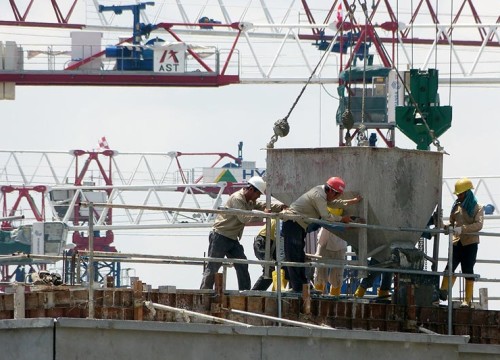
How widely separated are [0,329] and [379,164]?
257 inches

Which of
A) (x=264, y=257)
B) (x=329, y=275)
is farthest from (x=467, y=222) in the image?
(x=329, y=275)

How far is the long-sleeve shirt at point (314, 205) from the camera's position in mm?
21453

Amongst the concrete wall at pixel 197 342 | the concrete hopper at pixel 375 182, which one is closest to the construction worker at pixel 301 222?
the concrete hopper at pixel 375 182

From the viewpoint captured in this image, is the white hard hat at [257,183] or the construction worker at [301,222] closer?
the construction worker at [301,222]

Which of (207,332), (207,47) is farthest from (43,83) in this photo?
(207,332)

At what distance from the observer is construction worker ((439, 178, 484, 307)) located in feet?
74.3

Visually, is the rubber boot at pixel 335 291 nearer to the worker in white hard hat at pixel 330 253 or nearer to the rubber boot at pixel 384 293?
the worker in white hard hat at pixel 330 253

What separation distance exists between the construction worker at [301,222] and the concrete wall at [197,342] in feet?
8.36

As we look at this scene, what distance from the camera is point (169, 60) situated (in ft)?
286

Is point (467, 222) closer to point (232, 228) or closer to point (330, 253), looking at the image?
point (330, 253)

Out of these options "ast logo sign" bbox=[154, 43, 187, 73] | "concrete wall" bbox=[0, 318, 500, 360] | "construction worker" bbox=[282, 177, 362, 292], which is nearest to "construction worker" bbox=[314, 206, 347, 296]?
"construction worker" bbox=[282, 177, 362, 292]

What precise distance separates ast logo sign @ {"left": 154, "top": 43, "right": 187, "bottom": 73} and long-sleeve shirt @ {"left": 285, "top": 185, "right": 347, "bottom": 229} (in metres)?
65.8

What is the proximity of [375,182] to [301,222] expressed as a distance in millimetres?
1294

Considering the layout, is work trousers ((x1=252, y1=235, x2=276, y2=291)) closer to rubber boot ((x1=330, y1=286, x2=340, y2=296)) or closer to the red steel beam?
rubber boot ((x1=330, y1=286, x2=340, y2=296))
